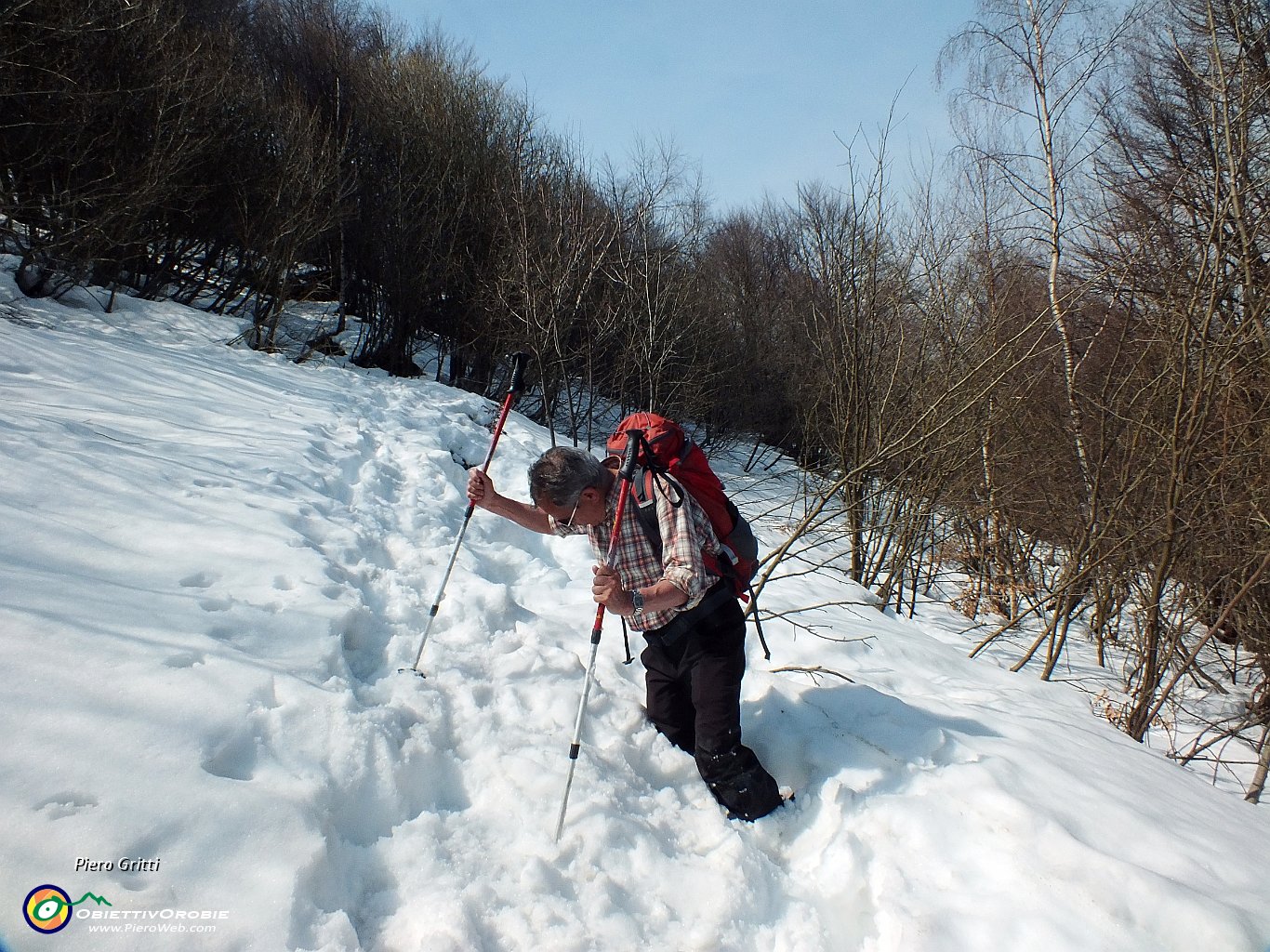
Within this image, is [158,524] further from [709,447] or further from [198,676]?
[709,447]

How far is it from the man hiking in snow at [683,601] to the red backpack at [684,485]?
60 millimetres

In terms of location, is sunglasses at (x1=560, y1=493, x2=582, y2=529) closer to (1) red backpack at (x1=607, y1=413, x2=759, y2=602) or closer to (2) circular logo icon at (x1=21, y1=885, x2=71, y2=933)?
(1) red backpack at (x1=607, y1=413, x2=759, y2=602)

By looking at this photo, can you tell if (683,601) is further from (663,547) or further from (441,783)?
(441,783)

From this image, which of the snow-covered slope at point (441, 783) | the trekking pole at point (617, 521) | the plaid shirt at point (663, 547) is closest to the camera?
the snow-covered slope at point (441, 783)

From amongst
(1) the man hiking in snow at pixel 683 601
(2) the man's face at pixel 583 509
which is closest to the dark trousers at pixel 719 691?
(1) the man hiking in snow at pixel 683 601

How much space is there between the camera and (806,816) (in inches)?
106

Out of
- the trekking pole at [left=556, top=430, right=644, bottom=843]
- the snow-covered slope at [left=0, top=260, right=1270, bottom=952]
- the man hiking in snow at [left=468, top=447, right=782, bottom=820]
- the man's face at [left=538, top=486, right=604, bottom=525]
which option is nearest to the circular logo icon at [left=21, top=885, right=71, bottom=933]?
the snow-covered slope at [left=0, top=260, right=1270, bottom=952]

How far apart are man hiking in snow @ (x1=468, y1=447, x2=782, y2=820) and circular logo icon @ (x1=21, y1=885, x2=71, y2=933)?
1570mm

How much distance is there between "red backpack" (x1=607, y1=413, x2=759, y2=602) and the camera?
106 inches

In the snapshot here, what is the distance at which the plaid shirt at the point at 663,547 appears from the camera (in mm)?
2479

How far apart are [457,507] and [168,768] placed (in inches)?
156

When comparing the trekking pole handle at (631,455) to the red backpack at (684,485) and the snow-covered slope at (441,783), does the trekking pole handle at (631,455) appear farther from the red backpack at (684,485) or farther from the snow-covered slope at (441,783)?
the snow-covered slope at (441,783)

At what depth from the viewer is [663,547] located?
2.58 m

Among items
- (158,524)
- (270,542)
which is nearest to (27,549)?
(158,524)
